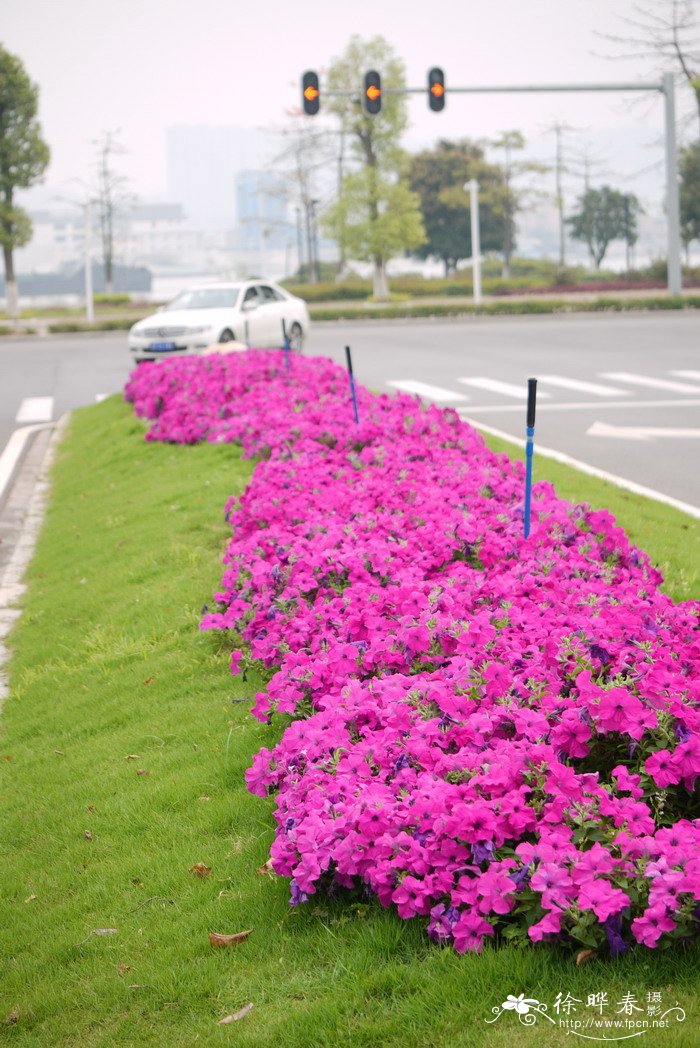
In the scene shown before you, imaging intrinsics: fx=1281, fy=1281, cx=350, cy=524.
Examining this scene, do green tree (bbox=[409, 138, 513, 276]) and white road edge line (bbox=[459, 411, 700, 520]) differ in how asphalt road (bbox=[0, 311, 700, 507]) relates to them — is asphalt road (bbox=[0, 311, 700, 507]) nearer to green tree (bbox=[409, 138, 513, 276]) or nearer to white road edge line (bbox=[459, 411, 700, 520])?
white road edge line (bbox=[459, 411, 700, 520])

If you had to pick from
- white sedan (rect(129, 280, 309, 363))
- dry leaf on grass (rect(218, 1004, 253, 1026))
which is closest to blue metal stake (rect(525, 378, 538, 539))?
dry leaf on grass (rect(218, 1004, 253, 1026))

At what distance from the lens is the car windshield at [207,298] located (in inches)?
879

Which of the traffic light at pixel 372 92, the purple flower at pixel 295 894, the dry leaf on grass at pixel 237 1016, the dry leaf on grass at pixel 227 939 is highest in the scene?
A: the traffic light at pixel 372 92

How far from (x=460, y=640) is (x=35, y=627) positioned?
3825mm

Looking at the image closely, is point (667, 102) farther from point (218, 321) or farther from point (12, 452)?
point (12, 452)

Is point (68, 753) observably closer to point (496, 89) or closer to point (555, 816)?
point (555, 816)

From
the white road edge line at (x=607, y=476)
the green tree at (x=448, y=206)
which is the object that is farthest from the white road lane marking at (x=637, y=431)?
the green tree at (x=448, y=206)

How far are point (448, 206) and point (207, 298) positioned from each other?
5495 centimetres

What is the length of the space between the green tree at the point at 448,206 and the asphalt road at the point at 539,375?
4036cm

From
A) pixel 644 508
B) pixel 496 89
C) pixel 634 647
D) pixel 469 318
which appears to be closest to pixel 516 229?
pixel 469 318

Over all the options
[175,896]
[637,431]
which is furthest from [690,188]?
[175,896]

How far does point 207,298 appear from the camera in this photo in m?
22.6

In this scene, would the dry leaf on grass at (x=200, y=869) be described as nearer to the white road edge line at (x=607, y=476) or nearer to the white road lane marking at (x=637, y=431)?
the white road edge line at (x=607, y=476)

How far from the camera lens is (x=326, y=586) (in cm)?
582
